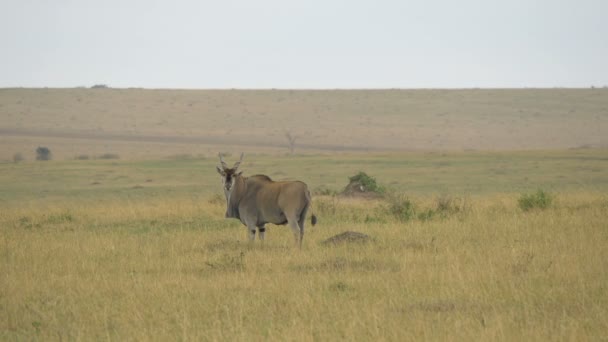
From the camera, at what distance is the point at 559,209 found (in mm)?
18328

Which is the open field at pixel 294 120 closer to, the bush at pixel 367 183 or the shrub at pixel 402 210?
the bush at pixel 367 183

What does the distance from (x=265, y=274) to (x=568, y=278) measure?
3.42 m

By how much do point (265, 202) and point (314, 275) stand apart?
361cm

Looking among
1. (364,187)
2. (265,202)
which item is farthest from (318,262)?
(364,187)

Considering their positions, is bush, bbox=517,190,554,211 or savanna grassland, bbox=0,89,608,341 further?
bush, bbox=517,190,554,211

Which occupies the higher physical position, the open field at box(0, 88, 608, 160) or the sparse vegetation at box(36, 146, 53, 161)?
the open field at box(0, 88, 608, 160)

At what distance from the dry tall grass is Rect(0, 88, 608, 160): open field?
1693 inches

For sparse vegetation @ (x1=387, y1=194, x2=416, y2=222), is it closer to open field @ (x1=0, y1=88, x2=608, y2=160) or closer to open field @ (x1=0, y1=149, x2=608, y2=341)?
open field @ (x1=0, y1=149, x2=608, y2=341)

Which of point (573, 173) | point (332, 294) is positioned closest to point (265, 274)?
point (332, 294)

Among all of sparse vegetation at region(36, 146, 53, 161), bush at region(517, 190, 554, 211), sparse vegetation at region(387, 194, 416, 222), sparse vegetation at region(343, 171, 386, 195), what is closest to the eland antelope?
sparse vegetation at region(387, 194, 416, 222)

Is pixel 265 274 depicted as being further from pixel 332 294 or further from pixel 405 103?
pixel 405 103

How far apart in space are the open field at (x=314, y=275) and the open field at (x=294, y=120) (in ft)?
131

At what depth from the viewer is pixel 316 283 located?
404 inches

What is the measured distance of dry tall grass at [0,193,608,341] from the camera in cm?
809
